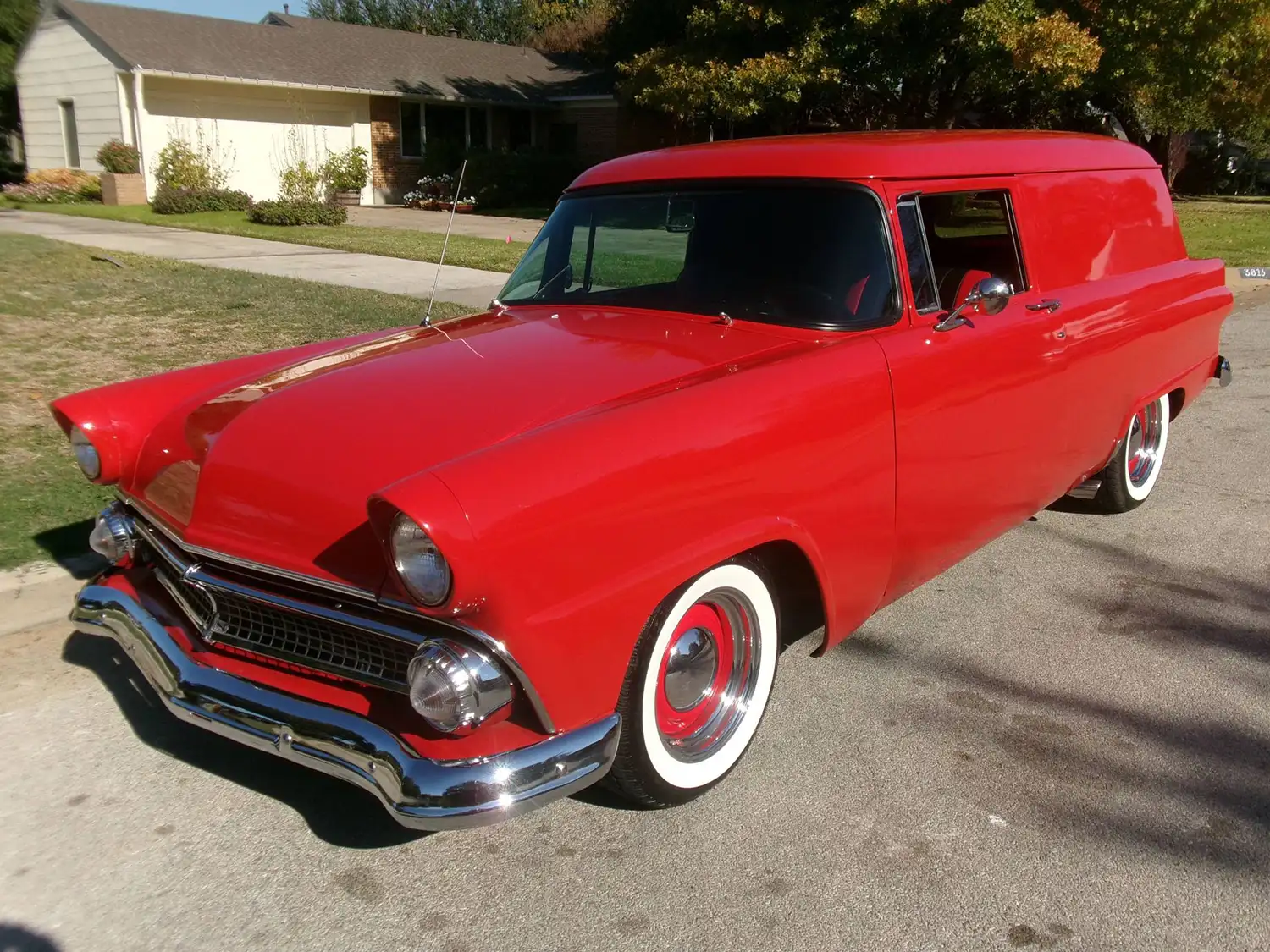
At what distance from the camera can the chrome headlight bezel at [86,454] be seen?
325 centimetres

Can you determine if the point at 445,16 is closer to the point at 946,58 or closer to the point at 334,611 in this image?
the point at 946,58

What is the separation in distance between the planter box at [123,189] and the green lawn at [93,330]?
8.80 meters

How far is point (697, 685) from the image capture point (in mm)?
Answer: 2984

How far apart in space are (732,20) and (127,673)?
55.6 feet

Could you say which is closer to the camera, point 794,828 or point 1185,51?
point 794,828

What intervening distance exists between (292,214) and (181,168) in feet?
15.5

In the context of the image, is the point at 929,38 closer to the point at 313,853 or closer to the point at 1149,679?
the point at 1149,679

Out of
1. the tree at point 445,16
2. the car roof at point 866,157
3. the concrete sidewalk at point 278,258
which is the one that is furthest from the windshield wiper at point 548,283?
the tree at point 445,16

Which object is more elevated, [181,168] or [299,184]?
[181,168]

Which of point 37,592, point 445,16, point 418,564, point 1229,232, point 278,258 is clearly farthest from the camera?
point 445,16

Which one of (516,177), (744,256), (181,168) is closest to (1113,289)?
(744,256)

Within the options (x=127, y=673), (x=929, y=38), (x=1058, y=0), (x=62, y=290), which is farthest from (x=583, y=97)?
(x=127, y=673)

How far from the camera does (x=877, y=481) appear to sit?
3.21 metres

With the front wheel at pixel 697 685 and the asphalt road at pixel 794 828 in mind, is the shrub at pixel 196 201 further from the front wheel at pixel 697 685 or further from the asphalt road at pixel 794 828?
the front wheel at pixel 697 685
